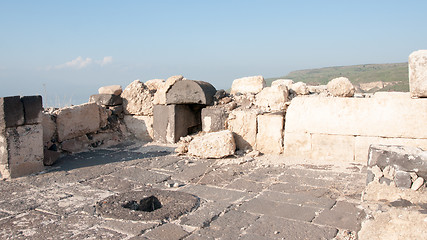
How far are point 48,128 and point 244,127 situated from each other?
3.87m

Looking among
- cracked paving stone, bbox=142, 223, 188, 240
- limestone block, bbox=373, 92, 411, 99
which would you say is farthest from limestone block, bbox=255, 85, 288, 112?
cracked paving stone, bbox=142, 223, 188, 240

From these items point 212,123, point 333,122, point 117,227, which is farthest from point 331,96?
point 117,227

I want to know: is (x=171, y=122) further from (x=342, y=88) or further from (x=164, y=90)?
(x=342, y=88)

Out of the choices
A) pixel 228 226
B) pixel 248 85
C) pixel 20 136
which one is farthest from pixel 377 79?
pixel 20 136

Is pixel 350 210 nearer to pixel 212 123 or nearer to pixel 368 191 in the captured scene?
pixel 368 191

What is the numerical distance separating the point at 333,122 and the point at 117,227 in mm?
4254

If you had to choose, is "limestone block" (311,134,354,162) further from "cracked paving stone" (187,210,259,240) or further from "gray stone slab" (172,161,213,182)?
"cracked paving stone" (187,210,259,240)

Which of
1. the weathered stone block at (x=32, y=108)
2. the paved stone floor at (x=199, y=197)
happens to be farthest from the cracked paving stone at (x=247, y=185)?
the weathered stone block at (x=32, y=108)

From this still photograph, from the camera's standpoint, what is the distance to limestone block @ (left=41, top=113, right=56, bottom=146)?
6.73 m

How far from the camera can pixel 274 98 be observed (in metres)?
7.07

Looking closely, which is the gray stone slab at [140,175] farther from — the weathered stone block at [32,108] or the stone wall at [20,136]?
the weathered stone block at [32,108]

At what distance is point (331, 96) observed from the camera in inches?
264

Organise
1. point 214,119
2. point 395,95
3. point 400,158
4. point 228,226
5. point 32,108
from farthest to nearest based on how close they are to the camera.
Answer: point 214,119 → point 395,95 → point 32,108 → point 400,158 → point 228,226

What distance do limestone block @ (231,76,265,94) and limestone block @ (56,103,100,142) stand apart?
3.28 meters
